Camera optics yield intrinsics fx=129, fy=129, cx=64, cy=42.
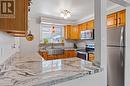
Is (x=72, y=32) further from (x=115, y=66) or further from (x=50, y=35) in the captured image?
(x=115, y=66)

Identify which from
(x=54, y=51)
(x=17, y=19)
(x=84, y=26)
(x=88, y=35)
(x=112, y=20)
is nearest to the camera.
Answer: (x=17, y=19)

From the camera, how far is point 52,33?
20.4ft

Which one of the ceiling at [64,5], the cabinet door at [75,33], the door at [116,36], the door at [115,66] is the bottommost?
the door at [115,66]

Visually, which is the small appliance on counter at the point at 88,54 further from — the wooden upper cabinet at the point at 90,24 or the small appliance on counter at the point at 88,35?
the wooden upper cabinet at the point at 90,24

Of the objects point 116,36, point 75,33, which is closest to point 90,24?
point 75,33

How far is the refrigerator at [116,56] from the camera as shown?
2938mm

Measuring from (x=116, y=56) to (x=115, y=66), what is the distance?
247mm

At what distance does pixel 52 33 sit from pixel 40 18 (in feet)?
3.63

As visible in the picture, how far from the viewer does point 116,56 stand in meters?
3.09

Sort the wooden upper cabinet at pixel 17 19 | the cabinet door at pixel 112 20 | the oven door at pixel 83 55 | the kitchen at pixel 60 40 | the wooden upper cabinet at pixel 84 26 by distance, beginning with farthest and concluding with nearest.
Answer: the wooden upper cabinet at pixel 84 26 < the kitchen at pixel 60 40 < the oven door at pixel 83 55 < the cabinet door at pixel 112 20 < the wooden upper cabinet at pixel 17 19

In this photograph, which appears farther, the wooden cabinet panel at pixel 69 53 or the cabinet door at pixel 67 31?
the cabinet door at pixel 67 31

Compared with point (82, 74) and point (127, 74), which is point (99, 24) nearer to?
point (82, 74)

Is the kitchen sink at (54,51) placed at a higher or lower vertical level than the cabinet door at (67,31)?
lower

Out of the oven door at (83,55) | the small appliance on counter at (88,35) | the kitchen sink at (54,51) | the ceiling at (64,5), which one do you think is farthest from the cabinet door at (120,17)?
the kitchen sink at (54,51)
